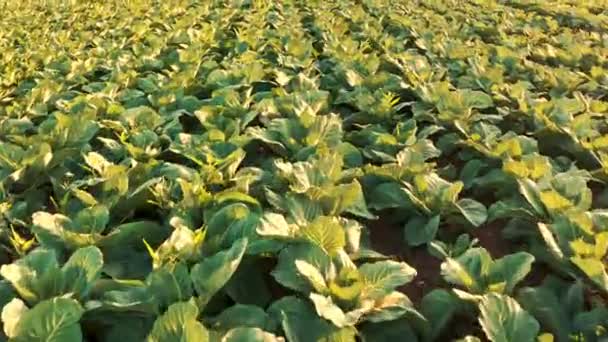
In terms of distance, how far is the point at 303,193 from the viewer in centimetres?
251

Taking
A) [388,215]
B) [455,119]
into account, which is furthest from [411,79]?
[388,215]

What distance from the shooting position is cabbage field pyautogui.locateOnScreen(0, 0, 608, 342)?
1.94 m

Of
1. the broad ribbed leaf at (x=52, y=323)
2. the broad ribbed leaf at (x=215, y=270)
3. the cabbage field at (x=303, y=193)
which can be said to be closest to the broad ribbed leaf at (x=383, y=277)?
the cabbage field at (x=303, y=193)

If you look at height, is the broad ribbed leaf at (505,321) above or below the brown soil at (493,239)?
above

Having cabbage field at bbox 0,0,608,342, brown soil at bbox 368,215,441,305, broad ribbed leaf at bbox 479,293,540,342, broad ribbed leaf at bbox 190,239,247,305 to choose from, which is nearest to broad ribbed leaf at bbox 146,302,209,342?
cabbage field at bbox 0,0,608,342

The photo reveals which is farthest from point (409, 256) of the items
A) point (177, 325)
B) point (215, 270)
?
point (177, 325)

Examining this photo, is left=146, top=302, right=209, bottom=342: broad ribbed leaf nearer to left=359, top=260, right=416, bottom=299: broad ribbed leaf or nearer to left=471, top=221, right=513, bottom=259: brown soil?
left=359, top=260, right=416, bottom=299: broad ribbed leaf

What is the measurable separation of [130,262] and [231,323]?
58 cm

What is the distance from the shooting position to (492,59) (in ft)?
16.2

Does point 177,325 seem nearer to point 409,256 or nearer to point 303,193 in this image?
point 303,193

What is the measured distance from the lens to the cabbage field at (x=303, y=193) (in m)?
1.94

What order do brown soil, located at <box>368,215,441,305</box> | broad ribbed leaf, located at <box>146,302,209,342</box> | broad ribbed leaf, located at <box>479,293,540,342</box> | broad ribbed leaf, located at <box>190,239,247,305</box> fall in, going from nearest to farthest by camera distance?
broad ribbed leaf, located at <box>146,302,209,342</box>, broad ribbed leaf, located at <box>479,293,540,342</box>, broad ribbed leaf, located at <box>190,239,247,305</box>, brown soil, located at <box>368,215,441,305</box>

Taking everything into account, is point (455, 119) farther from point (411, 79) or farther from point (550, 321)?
point (550, 321)

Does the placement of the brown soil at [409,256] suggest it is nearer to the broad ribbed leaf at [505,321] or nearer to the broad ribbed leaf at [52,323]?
the broad ribbed leaf at [505,321]
